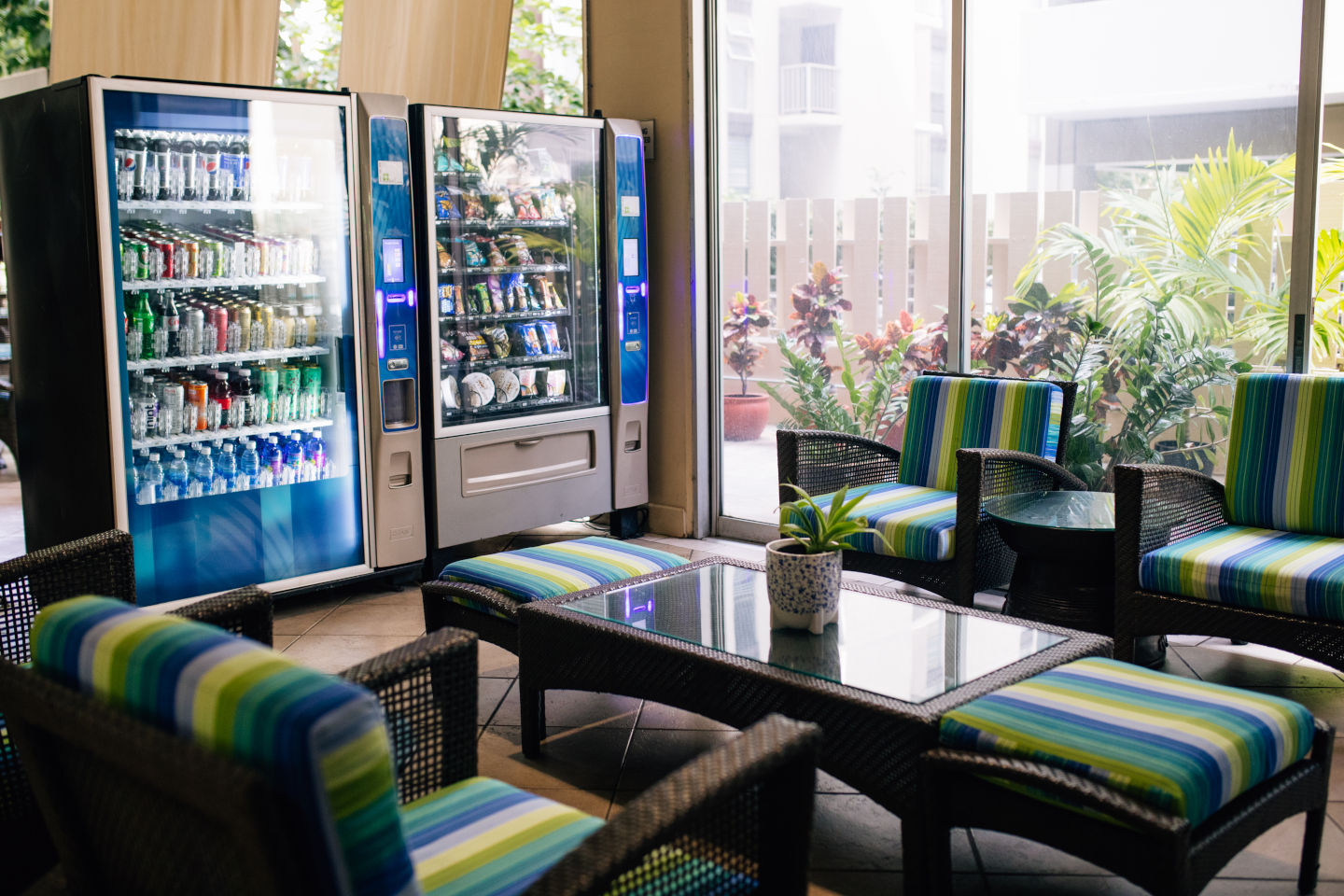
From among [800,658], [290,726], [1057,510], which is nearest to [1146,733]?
[800,658]

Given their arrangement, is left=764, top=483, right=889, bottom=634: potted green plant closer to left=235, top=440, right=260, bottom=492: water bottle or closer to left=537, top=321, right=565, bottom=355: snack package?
left=235, top=440, right=260, bottom=492: water bottle

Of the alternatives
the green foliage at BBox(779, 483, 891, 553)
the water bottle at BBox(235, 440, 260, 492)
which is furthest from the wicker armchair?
the water bottle at BBox(235, 440, 260, 492)

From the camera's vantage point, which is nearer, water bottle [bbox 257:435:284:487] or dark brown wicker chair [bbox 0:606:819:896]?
dark brown wicker chair [bbox 0:606:819:896]

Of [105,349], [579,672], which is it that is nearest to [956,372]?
[579,672]

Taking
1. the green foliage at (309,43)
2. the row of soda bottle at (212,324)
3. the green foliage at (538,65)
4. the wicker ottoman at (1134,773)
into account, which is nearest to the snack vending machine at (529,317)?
the row of soda bottle at (212,324)

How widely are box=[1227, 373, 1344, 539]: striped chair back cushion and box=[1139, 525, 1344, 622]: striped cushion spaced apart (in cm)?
9

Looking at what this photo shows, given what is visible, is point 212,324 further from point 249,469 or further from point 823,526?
point 823,526

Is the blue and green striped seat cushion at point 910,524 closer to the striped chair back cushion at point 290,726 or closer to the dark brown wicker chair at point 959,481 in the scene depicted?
the dark brown wicker chair at point 959,481

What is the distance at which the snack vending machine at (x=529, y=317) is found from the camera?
5.04 meters

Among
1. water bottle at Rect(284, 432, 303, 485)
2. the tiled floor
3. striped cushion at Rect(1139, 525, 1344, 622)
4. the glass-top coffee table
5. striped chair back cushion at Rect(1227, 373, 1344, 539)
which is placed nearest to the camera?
the glass-top coffee table

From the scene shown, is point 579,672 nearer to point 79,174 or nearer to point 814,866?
point 814,866

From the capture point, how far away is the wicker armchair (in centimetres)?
320

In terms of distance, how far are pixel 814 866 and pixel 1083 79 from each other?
3.20 meters

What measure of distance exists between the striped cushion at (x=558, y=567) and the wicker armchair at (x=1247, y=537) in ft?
4.25
